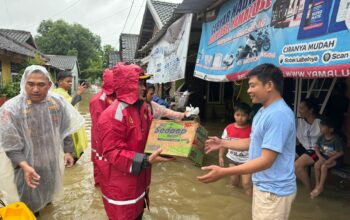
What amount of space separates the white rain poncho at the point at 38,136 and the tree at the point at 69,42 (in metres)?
48.6

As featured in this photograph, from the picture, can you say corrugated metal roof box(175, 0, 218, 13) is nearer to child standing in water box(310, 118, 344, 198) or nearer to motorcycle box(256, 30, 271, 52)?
motorcycle box(256, 30, 271, 52)

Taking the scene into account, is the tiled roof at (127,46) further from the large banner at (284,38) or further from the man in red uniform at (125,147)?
the man in red uniform at (125,147)

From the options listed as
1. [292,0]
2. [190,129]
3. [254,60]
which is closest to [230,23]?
[254,60]

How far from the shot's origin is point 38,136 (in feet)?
10.6

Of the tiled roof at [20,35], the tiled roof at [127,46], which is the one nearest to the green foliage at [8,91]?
the tiled roof at [20,35]

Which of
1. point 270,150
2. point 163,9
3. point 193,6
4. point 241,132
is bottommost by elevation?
point 241,132

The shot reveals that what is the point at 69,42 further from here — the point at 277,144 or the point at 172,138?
the point at 277,144

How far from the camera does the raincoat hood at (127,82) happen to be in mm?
2424

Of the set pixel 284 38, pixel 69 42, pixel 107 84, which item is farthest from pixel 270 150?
pixel 69 42

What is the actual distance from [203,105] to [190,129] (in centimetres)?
1006

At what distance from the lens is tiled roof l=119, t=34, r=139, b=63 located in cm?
2620

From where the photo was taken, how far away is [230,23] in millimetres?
4883

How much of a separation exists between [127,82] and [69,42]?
56894mm

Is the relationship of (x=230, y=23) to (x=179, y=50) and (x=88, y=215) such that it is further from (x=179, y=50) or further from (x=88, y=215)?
(x=88, y=215)
